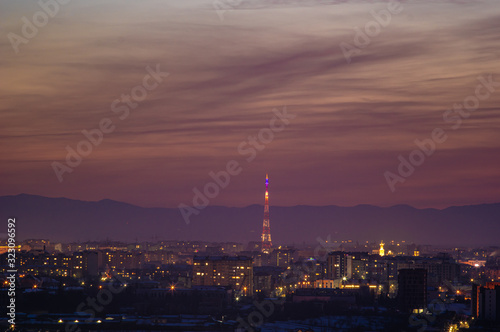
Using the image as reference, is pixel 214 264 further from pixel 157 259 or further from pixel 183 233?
pixel 183 233

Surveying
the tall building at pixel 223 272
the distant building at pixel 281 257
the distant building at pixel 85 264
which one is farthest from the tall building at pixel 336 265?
the distant building at pixel 281 257

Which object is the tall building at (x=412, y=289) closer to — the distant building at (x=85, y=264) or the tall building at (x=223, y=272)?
the tall building at (x=223, y=272)

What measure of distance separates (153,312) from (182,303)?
143 inches

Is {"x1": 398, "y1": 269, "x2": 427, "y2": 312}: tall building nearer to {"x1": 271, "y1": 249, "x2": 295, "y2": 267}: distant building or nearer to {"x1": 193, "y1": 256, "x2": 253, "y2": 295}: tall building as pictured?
{"x1": 193, "y1": 256, "x2": 253, "y2": 295}: tall building

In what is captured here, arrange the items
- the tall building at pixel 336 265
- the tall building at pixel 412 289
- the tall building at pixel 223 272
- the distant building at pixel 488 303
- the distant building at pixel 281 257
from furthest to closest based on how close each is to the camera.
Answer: the distant building at pixel 281 257, the tall building at pixel 336 265, the tall building at pixel 223 272, the tall building at pixel 412 289, the distant building at pixel 488 303

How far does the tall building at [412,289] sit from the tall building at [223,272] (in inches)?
418

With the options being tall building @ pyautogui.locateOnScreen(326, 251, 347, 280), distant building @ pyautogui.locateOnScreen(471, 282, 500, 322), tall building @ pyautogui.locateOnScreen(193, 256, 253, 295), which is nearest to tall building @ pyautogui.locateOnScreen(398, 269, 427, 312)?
distant building @ pyautogui.locateOnScreen(471, 282, 500, 322)

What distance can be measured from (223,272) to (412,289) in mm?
13917

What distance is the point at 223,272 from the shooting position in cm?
5447

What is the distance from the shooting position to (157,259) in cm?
9144

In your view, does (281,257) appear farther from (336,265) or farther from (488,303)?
(488,303)

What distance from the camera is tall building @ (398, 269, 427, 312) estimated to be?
136 feet

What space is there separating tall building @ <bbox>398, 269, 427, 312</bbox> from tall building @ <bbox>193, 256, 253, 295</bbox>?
34.8ft

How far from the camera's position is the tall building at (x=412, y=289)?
4131 centimetres
